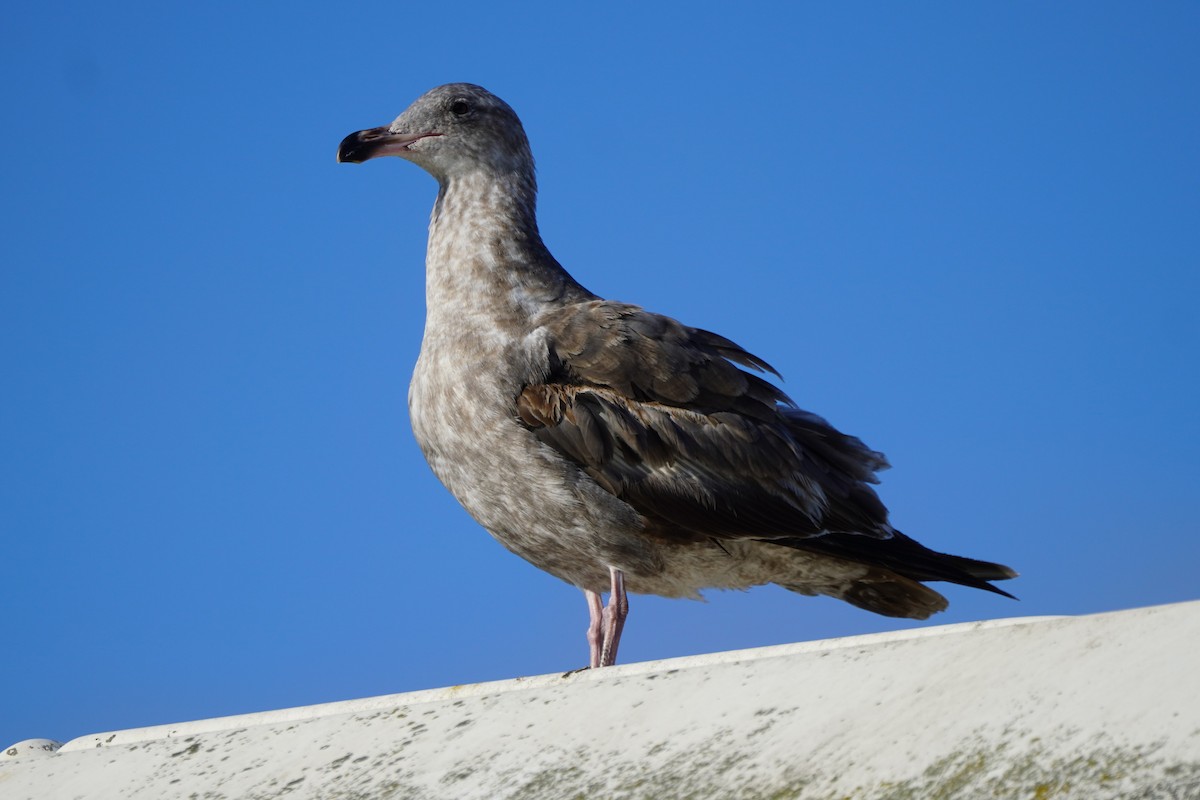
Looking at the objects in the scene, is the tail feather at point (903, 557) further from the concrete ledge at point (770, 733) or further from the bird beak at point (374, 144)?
the bird beak at point (374, 144)

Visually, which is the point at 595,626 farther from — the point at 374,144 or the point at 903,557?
the point at 374,144

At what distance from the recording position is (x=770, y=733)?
3613mm

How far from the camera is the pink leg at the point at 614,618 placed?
6789 mm

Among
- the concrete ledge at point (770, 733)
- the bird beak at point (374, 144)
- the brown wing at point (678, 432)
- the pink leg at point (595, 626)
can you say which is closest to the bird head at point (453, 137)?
the bird beak at point (374, 144)

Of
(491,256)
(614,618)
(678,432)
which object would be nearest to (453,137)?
(491,256)

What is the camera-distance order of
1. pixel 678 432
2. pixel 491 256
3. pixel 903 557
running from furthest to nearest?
pixel 491 256, pixel 903 557, pixel 678 432

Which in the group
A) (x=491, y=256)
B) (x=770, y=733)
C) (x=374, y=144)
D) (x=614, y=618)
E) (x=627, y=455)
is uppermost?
(x=374, y=144)

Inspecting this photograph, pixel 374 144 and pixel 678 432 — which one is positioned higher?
pixel 374 144

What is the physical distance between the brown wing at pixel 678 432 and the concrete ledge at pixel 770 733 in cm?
224

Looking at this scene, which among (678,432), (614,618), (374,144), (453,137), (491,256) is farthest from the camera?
(374,144)

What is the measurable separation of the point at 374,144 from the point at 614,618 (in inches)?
130

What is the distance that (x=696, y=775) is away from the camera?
11.5ft

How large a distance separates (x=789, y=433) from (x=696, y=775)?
4089 millimetres

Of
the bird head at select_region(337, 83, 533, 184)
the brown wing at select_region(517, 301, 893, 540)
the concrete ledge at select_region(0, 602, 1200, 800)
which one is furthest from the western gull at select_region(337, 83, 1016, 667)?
the concrete ledge at select_region(0, 602, 1200, 800)
